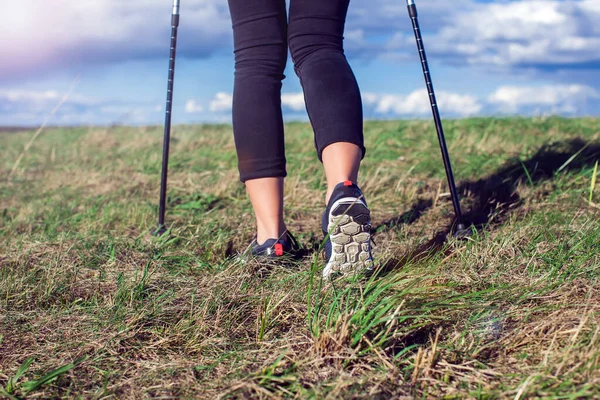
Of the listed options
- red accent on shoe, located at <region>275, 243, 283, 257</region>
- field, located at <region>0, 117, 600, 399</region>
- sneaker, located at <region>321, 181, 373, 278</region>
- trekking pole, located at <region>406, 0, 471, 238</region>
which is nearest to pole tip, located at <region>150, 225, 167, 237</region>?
field, located at <region>0, 117, 600, 399</region>

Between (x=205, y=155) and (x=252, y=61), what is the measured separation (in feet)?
11.4

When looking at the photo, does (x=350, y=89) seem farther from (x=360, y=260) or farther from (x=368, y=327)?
(x=368, y=327)

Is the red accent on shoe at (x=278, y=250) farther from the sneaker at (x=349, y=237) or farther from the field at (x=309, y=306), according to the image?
the sneaker at (x=349, y=237)

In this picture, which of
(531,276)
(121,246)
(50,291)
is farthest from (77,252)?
(531,276)

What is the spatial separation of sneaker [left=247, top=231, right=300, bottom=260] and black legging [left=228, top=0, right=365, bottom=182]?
0.89 ft

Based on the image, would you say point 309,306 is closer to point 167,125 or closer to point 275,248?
point 275,248

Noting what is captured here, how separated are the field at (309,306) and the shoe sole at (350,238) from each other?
0.20ft

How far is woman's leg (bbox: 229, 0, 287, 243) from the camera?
2131 millimetres

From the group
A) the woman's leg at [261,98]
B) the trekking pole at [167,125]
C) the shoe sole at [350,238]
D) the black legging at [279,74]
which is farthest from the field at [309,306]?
the black legging at [279,74]

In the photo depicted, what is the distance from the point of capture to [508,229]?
91.2 inches

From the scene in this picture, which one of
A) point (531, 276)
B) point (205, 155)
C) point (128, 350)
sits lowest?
point (128, 350)

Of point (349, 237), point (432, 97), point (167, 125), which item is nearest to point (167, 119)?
point (167, 125)

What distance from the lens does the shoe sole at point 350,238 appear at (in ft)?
5.84

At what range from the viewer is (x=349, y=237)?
5.87 feet
